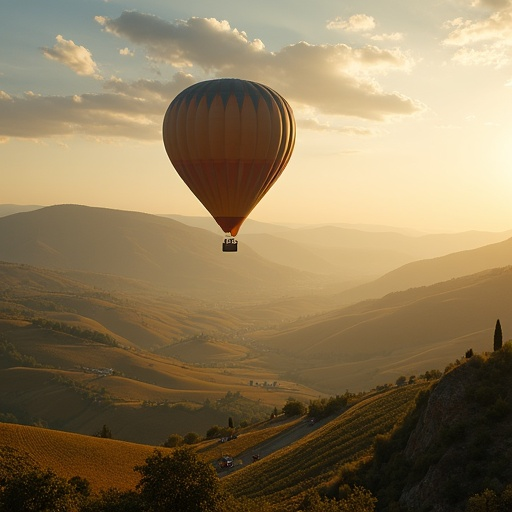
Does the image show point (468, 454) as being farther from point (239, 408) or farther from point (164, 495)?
point (239, 408)

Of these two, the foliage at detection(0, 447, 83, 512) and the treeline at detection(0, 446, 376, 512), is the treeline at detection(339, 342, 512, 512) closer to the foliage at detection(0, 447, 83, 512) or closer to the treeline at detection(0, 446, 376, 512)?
the treeline at detection(0, 446, 376, 512)

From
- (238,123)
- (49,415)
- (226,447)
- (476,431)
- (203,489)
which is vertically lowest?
(49,415)

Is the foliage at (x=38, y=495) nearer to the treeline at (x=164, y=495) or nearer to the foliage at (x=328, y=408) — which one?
the treeline at (x=164, y=495)

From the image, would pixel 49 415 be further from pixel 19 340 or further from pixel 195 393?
pixel 19 340

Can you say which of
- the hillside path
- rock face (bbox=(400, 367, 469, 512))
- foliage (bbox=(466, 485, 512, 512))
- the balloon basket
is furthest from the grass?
foliage (bbox=(466, 485, 512, 512))

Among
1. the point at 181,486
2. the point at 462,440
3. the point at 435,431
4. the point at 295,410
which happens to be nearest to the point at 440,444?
the point at 462,440

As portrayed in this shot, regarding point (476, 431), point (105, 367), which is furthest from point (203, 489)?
point (105, 367)
